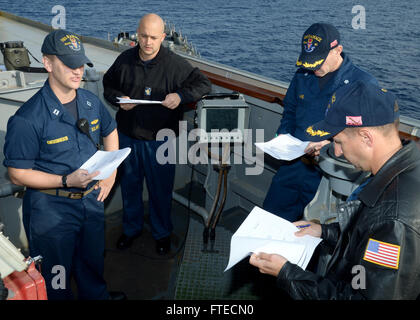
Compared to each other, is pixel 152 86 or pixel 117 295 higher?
pixel 152 86

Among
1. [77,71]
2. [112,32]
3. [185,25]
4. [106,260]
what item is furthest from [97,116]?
[185,25]

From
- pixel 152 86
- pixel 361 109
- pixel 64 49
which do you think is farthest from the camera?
pixel 152 86

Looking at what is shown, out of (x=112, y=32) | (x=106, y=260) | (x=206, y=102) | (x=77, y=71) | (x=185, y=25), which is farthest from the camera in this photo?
(x=185, y=25)

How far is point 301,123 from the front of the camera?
265cm

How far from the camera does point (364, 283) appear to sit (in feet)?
3.99

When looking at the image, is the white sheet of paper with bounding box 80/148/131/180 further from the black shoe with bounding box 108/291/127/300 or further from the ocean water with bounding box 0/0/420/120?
the ocean water with bounding box 0/0/420/120

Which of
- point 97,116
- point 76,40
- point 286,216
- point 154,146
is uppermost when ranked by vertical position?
point 76,40

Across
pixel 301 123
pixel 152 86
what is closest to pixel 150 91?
pixel 152 86

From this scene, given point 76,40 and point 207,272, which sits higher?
point 76,40

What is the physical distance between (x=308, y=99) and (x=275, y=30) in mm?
38054

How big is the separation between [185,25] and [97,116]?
132 ft

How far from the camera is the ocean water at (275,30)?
24.3m

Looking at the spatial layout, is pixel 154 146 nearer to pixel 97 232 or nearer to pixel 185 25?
pixel 97 232

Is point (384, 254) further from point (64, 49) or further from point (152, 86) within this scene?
point (152, 86)
